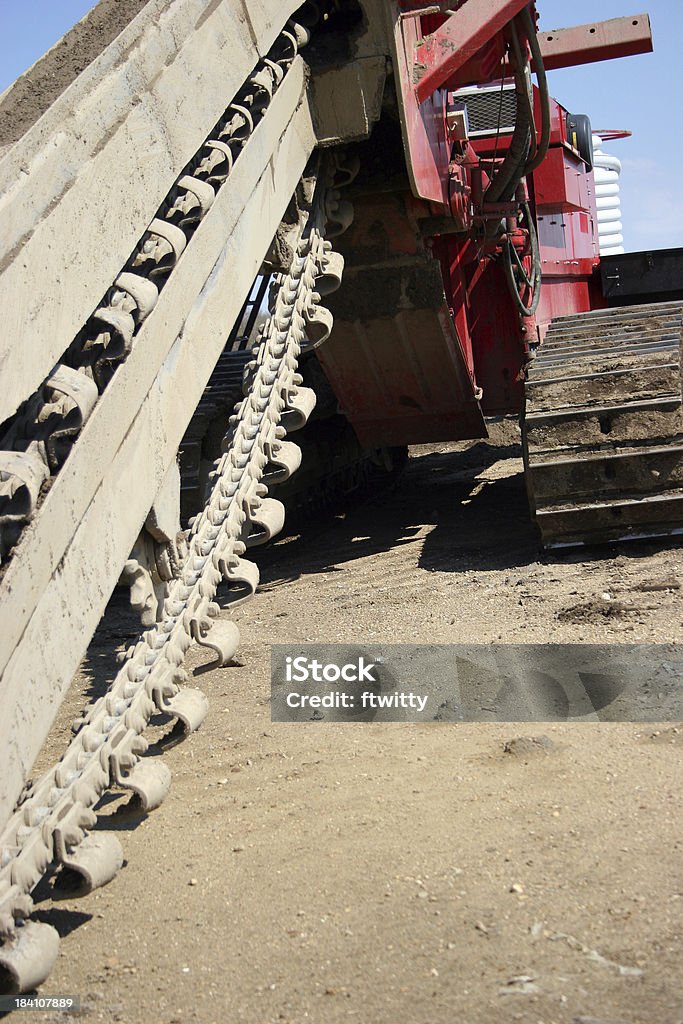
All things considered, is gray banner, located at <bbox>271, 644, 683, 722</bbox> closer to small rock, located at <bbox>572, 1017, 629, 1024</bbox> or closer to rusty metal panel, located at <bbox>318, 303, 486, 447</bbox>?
small rock, located at <bbox>572, 1017, 629, 1024</bbox>

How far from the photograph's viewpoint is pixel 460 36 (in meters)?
5.16

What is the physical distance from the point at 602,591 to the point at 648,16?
12.2 ft

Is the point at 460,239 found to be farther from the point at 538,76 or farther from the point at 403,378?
the point at 538,76

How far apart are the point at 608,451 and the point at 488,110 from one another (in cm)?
317

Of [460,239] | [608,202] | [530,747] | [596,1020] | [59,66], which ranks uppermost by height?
[59,66]

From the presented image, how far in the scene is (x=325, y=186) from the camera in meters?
5.23

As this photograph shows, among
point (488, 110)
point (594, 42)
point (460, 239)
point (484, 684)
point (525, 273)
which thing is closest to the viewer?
point (484, 684)

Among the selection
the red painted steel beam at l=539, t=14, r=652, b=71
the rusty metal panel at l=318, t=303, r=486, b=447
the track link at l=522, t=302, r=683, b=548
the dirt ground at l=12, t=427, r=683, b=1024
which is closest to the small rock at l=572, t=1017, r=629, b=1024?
the dirt ground at l=12, t=427, r=683, b=1024

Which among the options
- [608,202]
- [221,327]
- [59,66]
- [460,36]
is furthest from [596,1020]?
[608,202]

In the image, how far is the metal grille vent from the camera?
7.64 meters

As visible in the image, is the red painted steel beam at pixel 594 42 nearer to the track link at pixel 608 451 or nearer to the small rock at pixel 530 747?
the track link at pixel 608 451

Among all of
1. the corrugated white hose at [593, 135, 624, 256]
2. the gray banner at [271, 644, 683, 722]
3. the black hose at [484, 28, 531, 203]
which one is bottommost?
the corrugated white hose at [593, 135, 624, 256]

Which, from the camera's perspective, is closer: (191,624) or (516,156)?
(191,624)

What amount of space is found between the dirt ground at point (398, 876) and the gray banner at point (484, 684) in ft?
0.32
